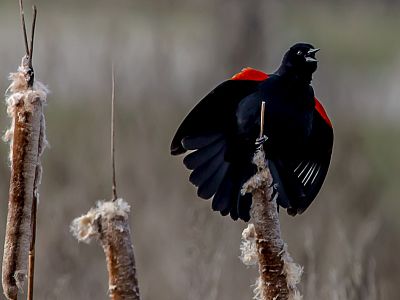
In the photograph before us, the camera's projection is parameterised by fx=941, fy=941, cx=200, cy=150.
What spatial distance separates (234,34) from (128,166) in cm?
318

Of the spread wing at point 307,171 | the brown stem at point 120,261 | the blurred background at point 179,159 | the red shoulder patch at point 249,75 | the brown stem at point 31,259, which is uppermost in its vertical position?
the blurred background at point 179,159

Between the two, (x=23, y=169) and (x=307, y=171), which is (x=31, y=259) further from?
(x=307, y=171)

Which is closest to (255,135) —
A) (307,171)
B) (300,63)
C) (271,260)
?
(307,171)

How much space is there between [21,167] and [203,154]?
142cm

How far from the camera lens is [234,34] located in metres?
8.31

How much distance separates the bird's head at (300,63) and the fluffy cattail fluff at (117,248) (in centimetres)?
158

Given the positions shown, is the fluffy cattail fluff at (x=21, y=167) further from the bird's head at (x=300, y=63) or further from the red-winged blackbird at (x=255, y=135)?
the bird's head at (x=300, y=63)

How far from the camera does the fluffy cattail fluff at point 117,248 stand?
1522mm

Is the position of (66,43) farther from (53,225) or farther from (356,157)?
(53,225)

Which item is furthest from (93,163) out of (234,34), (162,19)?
(162,19)

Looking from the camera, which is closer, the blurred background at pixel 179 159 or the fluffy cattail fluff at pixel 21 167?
the fluffy cattail fluff at pixel 21 167

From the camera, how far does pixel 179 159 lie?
5785mm

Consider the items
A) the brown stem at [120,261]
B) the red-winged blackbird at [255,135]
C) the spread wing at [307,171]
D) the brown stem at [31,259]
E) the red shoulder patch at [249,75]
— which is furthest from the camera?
the red shoulder patch at [249,75]

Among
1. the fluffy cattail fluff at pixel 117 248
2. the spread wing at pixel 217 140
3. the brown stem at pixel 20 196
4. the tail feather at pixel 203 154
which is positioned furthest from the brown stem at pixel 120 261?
the tail feather at pixel 203 154
